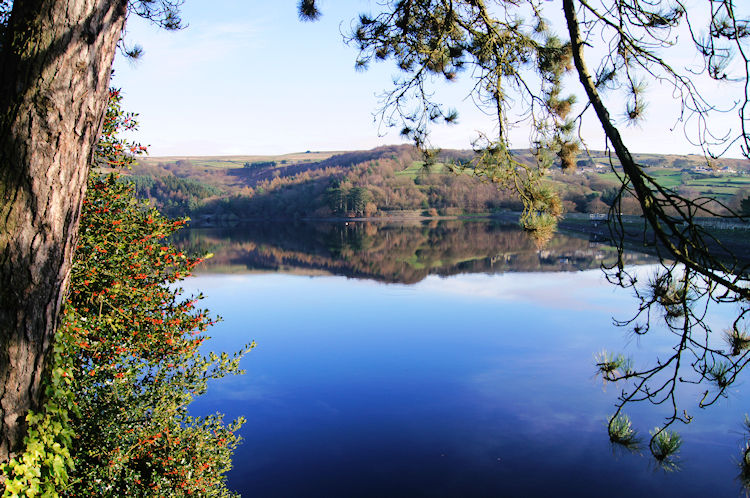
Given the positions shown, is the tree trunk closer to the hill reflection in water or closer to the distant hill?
the hill reflection in water

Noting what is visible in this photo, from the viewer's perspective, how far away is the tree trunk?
1.96 meters

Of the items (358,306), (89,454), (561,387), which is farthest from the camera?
(358,306)

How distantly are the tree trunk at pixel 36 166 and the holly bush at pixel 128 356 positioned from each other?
0.97 metres

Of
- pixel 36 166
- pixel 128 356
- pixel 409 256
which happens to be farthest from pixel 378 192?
pixel 36 166

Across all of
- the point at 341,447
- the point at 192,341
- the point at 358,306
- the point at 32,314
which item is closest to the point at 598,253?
the point at 358,306

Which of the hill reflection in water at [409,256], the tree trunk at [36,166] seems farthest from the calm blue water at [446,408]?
the hill reflection in water at [409,256]

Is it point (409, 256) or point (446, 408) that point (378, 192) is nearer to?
point (409, 256)

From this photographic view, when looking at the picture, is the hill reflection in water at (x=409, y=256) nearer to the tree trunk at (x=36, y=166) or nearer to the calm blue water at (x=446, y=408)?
the calm blue water at (x=446, y=408)

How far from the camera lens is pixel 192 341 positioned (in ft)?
14.0

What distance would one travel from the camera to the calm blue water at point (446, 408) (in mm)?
5926

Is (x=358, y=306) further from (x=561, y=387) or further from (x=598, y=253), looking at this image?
(x=598, y=253)

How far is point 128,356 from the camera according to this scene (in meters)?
3.97

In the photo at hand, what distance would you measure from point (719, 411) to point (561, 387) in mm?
2170

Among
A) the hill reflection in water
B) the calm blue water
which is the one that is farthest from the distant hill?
the calm blue water
